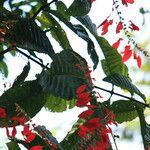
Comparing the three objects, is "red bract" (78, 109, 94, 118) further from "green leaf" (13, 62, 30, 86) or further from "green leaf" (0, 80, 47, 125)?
"green leaf" (13, 62, 30, 86)

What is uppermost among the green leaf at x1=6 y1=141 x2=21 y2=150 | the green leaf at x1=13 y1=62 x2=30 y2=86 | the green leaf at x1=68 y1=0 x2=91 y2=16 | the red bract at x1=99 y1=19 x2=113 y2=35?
the red bract at x1=99 y1=19 x2=113 y2=35

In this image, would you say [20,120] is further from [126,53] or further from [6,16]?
[126,53]

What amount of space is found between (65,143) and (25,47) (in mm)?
406

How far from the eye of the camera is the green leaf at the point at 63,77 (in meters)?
1.85

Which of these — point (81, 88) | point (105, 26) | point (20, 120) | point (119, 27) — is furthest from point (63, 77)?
point (105, 26)

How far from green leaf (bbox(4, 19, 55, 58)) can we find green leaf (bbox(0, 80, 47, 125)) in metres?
0.16

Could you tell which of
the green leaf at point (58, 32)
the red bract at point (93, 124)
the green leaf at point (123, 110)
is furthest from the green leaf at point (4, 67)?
the red bract at point (93, 124)

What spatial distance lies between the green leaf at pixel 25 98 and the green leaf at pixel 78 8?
34 cm

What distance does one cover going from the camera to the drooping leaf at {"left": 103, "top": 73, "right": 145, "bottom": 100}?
1.97m

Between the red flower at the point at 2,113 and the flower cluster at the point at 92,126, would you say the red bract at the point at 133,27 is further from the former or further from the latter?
the red flower at the point at 2,113

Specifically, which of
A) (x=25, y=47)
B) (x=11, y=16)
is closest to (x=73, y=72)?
(x=25, y=47)

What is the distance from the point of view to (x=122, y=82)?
200 cm

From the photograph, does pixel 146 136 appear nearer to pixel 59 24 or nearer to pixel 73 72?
pixel 73 72

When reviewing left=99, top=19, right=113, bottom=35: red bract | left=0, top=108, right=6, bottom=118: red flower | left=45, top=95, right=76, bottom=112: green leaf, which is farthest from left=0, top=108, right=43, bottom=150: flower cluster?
left=99, top=19, right=113, bottom=35: red bract
